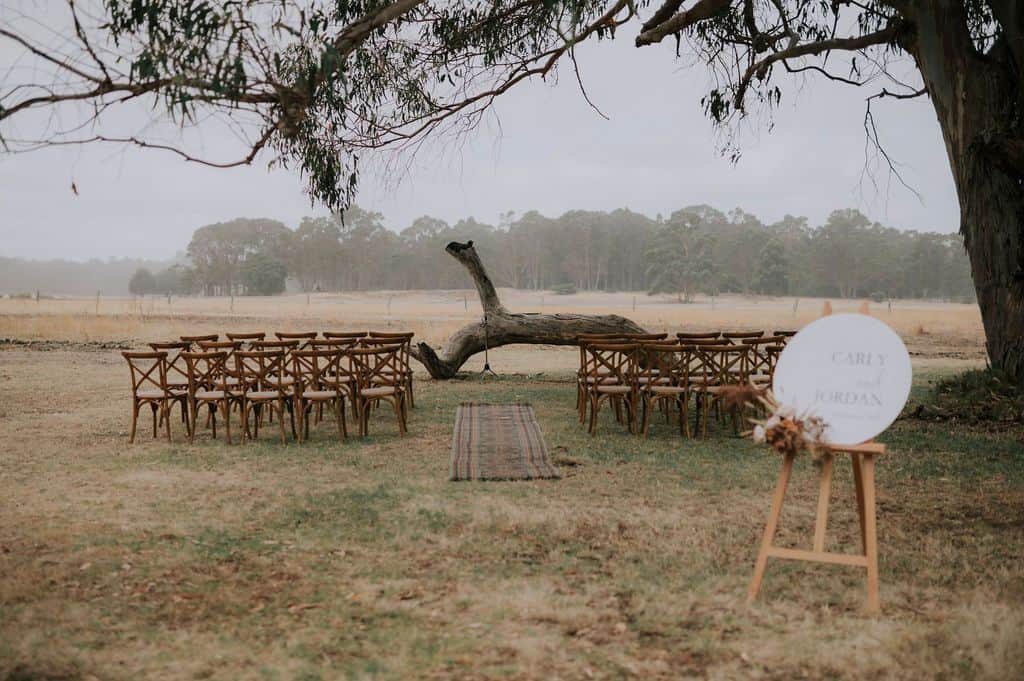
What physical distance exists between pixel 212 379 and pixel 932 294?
205ft

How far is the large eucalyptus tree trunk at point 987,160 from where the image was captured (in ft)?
28.2

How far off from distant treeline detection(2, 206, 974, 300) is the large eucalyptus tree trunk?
5202 cm

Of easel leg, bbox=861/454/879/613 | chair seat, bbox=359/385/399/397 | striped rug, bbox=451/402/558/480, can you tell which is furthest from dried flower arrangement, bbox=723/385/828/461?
chair seat, bbox=359/385/399/397

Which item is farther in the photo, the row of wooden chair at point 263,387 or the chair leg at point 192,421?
the chair leg at point 192,421

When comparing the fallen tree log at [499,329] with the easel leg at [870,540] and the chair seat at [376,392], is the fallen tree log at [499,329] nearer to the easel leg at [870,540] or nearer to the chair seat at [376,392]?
the chair seat at [376,392]

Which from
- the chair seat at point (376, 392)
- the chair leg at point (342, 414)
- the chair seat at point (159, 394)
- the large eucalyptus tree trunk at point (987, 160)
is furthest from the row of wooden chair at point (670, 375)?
the chair seat at point (159, 394)

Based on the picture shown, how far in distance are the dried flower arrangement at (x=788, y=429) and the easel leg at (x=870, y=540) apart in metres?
0.20

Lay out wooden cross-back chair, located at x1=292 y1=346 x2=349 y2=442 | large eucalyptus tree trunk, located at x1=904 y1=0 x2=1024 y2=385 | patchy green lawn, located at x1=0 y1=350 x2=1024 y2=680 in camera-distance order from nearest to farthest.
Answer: patchy green lawn, located at x1=0 y1=350 x2=1024 y2=680 → wooden cross-back chair, located at x1=292 y1=346 x2=349 y2=442 → large eucalyptus tree trunk, located at x1=904 y1=0 x2=1024 y2=385

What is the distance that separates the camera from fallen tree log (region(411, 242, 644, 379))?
11656mm

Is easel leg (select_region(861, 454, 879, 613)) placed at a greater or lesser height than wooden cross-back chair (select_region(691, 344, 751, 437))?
lesser

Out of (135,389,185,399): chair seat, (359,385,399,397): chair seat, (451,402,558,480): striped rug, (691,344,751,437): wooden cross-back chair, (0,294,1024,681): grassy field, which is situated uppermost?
(691,344,751,437): wooden cross-back chair

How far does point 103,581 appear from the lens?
389 centimetres

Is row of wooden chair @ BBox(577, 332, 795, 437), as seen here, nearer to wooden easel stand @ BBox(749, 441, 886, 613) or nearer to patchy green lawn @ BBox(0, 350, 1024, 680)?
patchy green lawn @ BBox(0, 350, 1024, 680)

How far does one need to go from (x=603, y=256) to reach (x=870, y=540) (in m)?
67.0
